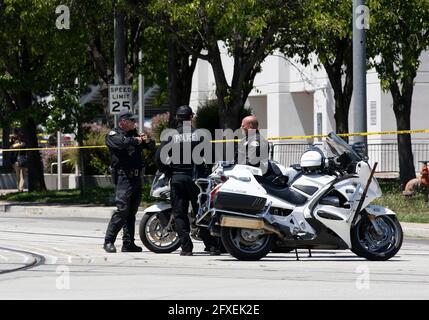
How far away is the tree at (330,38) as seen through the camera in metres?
22.7

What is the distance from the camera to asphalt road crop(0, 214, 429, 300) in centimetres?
1041

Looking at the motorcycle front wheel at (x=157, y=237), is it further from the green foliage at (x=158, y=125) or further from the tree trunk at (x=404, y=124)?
the green foliage at (x=158, y=125)

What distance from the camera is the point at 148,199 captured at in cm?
2548

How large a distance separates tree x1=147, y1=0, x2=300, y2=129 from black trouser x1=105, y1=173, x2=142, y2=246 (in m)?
8.25

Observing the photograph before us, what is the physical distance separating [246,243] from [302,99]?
31.5 meters

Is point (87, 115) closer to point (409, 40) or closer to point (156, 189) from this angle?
point (409, 40)

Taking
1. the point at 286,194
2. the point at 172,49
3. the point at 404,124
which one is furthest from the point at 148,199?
the point at 286,194

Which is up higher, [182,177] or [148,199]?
[182,177]

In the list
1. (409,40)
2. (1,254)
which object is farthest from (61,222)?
(409,40)

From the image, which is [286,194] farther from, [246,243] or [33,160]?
[33,160]

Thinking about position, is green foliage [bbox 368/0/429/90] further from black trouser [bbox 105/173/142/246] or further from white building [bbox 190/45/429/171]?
white building [bbox 190/45/429/171]

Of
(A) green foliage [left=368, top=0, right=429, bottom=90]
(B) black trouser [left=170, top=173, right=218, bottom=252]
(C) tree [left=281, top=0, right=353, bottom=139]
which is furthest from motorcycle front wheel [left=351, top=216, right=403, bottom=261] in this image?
(A) green foliage [left=368, top=0, right=429, bottom=90]

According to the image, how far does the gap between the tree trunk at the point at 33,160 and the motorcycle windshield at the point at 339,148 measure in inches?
698

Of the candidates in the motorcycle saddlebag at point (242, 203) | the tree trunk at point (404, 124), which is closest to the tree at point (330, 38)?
the tree trunk at point (404, 124)
